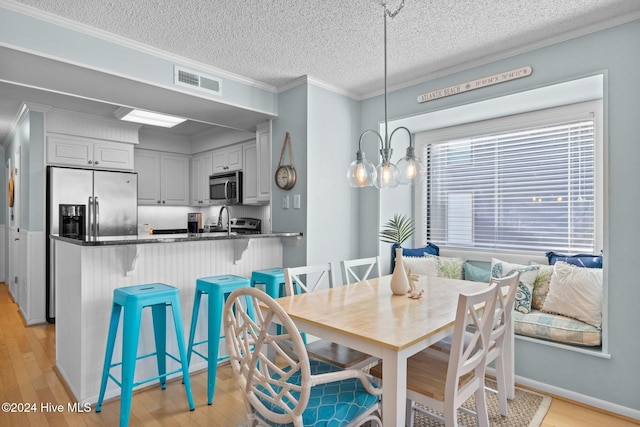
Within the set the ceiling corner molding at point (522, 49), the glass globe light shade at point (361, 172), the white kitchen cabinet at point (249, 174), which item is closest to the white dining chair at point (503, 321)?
the glass globe light shade at point (361, 172)

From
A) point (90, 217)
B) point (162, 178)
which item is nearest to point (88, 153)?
point (90, 217)

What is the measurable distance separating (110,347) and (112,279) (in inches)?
18.6

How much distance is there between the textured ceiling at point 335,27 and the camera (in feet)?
7.34

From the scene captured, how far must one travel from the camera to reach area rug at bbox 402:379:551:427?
2.20 m

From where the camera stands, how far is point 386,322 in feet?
5.50

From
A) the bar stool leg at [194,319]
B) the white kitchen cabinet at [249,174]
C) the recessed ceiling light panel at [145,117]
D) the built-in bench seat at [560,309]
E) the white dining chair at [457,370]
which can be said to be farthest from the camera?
the white kitchen cabinet at [249,174]

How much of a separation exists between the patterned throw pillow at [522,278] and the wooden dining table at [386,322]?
0.50 meters

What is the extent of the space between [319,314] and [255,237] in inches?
59.0

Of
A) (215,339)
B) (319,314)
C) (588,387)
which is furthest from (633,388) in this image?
(215,339)

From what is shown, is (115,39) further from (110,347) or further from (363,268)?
(363,268)

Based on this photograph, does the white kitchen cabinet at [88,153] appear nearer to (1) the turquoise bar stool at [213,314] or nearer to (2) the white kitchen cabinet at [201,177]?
(2) the white kitchen cabinet at [201,177]

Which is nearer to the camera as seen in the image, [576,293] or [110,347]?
[110,347]

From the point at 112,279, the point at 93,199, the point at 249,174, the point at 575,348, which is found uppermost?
the point at 249,174

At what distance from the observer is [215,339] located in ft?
8.12
